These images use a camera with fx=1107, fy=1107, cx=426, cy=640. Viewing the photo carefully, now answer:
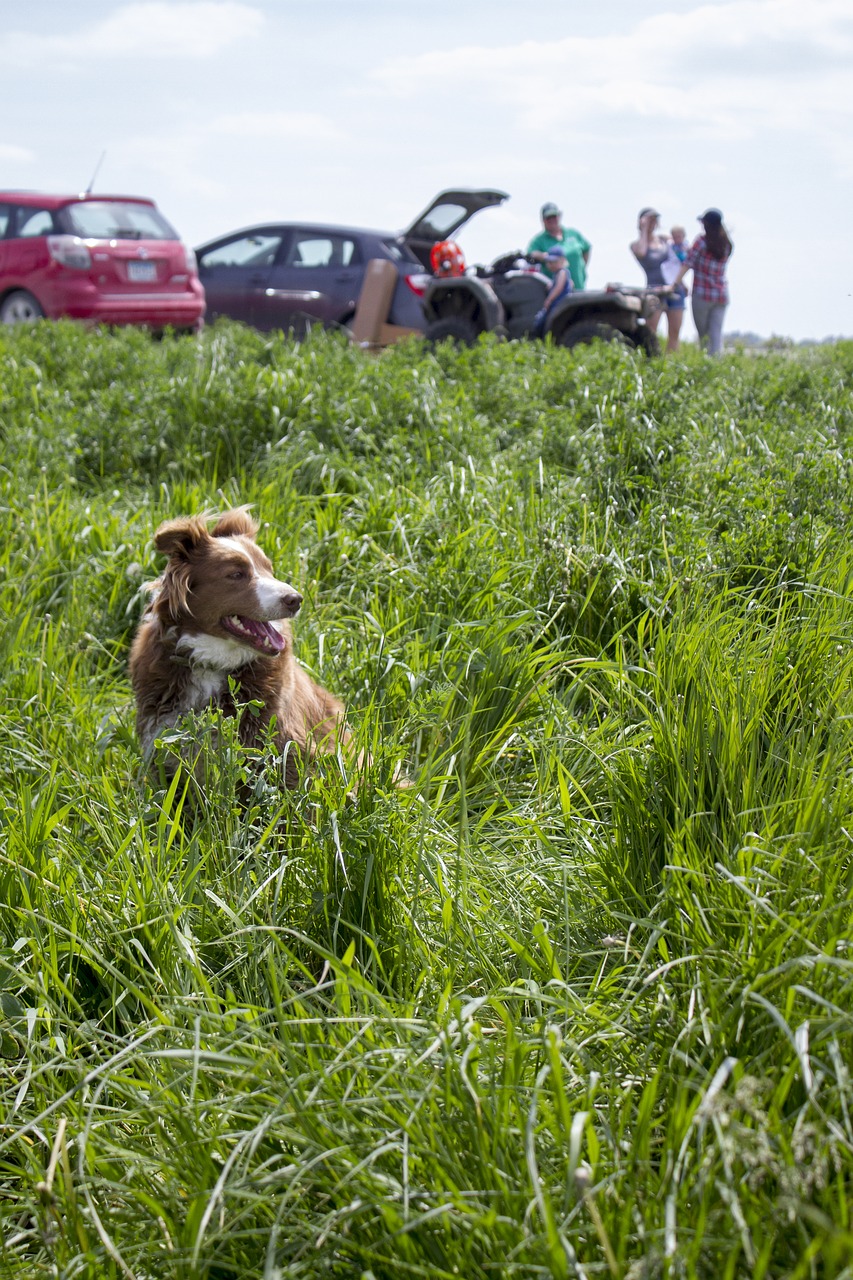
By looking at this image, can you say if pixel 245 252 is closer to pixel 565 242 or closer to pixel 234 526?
pixel 565 242

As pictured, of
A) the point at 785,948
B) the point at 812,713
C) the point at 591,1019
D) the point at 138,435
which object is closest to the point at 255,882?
the point at 591,1019

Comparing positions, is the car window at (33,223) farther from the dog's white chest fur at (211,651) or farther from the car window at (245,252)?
the dog's white chest fur at (211,651)

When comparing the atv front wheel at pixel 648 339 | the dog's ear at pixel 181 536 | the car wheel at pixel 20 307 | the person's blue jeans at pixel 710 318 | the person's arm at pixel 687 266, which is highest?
the person's arm at pixel 687 266

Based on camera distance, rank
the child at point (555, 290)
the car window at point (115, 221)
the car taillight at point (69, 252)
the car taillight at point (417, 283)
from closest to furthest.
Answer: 1. the child at point (555, 290)
2. the car taillight at point (417, 283)
3. the car taillight at point (69, 252)
4. the car window at point (115, 221)

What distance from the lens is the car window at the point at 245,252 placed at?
14.7 meters

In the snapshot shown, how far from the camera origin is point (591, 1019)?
6.93 feet

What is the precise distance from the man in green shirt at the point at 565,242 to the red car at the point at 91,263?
4.30m

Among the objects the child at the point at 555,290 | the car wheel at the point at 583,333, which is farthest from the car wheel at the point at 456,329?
the car wheel at the point at 583,333

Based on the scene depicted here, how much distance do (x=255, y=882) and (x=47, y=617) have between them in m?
2.14

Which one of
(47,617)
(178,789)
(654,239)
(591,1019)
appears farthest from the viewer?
(654,239)

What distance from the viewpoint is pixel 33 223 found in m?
12.8

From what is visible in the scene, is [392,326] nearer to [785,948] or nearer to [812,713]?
[812,713]

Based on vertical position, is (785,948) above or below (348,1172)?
above

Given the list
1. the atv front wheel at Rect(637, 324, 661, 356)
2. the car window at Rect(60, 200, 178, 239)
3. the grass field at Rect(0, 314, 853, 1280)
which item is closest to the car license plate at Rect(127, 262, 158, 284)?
the car window at Rect(60, 200, 178, 239)
